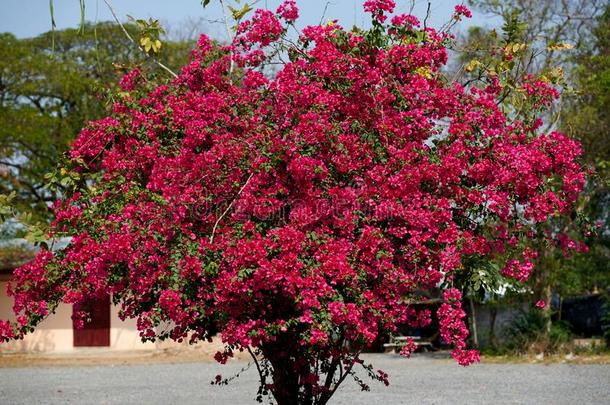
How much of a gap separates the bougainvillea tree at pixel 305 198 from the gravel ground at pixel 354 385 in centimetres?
482

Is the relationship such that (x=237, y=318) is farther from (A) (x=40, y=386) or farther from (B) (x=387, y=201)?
(A) (x=40, y=386)

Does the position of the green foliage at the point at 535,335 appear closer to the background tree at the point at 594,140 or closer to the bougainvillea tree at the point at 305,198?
the background tree at the point at 594,140

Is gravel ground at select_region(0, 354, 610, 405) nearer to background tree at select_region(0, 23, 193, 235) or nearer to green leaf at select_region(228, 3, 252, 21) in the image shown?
green leaf at select_region(228, 3, 252, 21)

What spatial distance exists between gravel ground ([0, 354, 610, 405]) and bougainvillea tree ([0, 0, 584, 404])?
482 centimetres

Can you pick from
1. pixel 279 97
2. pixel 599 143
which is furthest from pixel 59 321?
pixel 279 97

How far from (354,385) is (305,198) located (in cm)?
766

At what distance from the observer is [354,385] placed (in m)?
13.6

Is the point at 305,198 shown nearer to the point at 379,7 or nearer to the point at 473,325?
the point at 379,7

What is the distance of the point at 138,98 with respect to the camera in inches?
330

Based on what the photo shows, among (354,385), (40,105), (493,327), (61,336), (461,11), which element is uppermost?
(40,105)

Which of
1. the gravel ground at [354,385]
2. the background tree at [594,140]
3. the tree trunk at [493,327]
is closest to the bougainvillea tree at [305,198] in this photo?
the gravel ground at [354,385]

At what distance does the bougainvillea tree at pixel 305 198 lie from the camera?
6250 mm

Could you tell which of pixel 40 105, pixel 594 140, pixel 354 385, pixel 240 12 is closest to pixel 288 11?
pixel 240 12

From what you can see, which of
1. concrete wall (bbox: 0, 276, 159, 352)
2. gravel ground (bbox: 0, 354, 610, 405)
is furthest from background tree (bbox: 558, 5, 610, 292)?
concrete wall (bbox: 0, 276, 159, 352)
